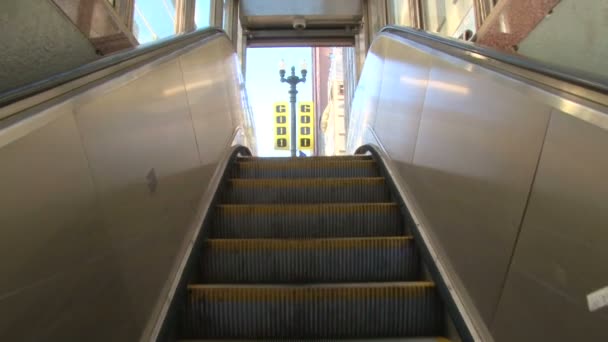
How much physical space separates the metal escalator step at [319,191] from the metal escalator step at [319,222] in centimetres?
42

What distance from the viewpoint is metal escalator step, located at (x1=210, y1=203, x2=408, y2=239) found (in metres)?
2.77

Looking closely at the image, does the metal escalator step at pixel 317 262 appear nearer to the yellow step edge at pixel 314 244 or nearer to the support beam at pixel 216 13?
the yellow step edge at pixel 314 244

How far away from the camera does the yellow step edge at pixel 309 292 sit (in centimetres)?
202

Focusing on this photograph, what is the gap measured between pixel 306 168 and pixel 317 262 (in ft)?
4.96

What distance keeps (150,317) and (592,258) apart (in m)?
1.41

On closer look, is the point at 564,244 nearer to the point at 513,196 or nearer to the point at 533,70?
the point at 513,196

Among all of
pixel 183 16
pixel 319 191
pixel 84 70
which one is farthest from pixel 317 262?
pixel 183 16

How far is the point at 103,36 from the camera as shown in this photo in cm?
268

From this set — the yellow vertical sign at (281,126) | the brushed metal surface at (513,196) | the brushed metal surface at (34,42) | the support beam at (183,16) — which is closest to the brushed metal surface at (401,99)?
the brushed metal surface at (513,196)

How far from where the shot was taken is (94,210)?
1.35 m

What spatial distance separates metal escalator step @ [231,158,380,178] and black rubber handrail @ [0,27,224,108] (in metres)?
1.18

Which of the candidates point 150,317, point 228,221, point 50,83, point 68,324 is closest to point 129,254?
point 150,317

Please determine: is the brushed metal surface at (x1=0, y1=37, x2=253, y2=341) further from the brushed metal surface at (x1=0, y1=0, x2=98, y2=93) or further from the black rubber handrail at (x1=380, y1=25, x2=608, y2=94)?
the black rubber handrail at (x1=380, y1=25, x2=608, y2=94)

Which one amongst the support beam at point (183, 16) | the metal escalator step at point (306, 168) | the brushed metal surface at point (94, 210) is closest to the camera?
the brushed metal surface at point (94, 210)
